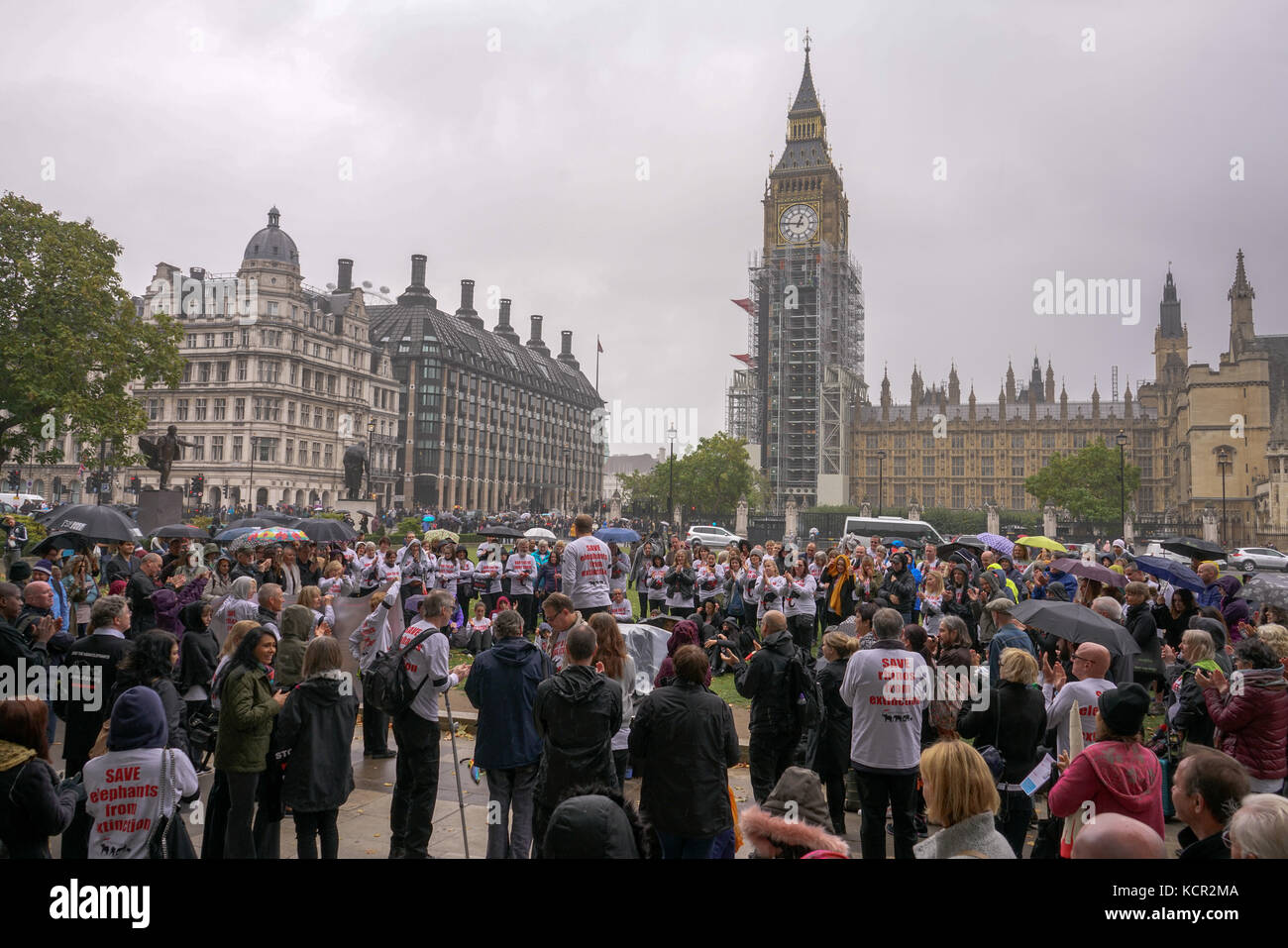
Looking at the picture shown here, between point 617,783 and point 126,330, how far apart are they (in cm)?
2761

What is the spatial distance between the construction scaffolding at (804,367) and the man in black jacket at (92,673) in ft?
272

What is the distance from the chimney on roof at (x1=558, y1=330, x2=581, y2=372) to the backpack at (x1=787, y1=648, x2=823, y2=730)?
441ft

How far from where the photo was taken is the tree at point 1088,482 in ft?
227

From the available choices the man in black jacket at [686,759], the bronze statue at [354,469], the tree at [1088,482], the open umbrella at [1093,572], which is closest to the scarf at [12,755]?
the man in black jacket at [686,759]

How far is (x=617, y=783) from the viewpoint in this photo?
5551mm

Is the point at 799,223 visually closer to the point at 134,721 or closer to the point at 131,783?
the point at 134,721

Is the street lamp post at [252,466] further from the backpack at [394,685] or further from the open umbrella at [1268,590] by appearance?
the open umbrella at [1268,590]

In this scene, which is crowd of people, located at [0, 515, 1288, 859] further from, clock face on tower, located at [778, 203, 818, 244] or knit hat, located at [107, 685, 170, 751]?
clock face on tower, located at [778, 203, 818, 244]

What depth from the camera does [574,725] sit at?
503cm

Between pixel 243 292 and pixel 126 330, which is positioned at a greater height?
pixel 243 292

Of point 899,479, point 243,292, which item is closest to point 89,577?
point 243,292

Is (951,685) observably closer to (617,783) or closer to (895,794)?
(895,794)

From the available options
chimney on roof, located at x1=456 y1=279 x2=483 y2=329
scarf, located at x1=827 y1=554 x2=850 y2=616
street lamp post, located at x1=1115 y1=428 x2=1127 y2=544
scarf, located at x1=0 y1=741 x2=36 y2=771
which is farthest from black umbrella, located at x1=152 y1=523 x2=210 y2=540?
chimney on roof, located at x1=456 y1=279 x2=483 y2=329

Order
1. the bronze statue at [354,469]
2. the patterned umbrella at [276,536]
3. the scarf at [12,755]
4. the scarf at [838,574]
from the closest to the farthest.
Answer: the scarf at [12,755]
the scarf at [838,574]
the patterned umbrella at [276,536]
the bronze statue at [354,469]
